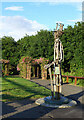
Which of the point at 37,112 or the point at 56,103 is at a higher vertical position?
the point at 56,103

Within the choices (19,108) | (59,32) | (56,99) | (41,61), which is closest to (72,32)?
(41,61)

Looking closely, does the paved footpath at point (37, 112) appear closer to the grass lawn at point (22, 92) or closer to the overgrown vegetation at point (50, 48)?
the grass lawn at point (22, 92)

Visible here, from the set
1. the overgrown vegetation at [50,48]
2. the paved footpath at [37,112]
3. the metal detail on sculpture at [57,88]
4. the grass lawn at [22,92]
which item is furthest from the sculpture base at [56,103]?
the overgrown vegetation at [50,48]

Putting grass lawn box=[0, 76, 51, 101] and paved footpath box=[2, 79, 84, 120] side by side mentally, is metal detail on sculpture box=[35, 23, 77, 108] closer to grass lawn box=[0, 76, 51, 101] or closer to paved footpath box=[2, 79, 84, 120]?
paved footpath box=[2, 79, 84, 120]

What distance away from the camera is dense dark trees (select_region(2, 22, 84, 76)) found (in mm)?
15581

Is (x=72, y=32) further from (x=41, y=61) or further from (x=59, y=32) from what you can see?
(x=59, y=32)

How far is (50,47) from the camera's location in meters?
18.6

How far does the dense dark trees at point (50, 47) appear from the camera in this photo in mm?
15581

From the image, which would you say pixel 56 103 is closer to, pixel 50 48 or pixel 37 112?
pixel 37 112

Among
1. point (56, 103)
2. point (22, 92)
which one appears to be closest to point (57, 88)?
point (56, 103)

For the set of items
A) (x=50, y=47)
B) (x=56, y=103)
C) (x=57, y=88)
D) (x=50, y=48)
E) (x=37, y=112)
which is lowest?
(x=37, y=112)

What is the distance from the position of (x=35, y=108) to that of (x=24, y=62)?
437 inches

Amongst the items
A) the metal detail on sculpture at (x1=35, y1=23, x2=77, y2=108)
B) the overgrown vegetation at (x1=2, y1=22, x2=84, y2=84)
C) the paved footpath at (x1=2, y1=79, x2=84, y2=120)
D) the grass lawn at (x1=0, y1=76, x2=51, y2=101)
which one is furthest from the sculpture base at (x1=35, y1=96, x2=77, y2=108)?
the overgrown vegetation at (x1=2, y1=22, x2=84, y2=84)

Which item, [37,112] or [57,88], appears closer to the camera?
[37,112]
